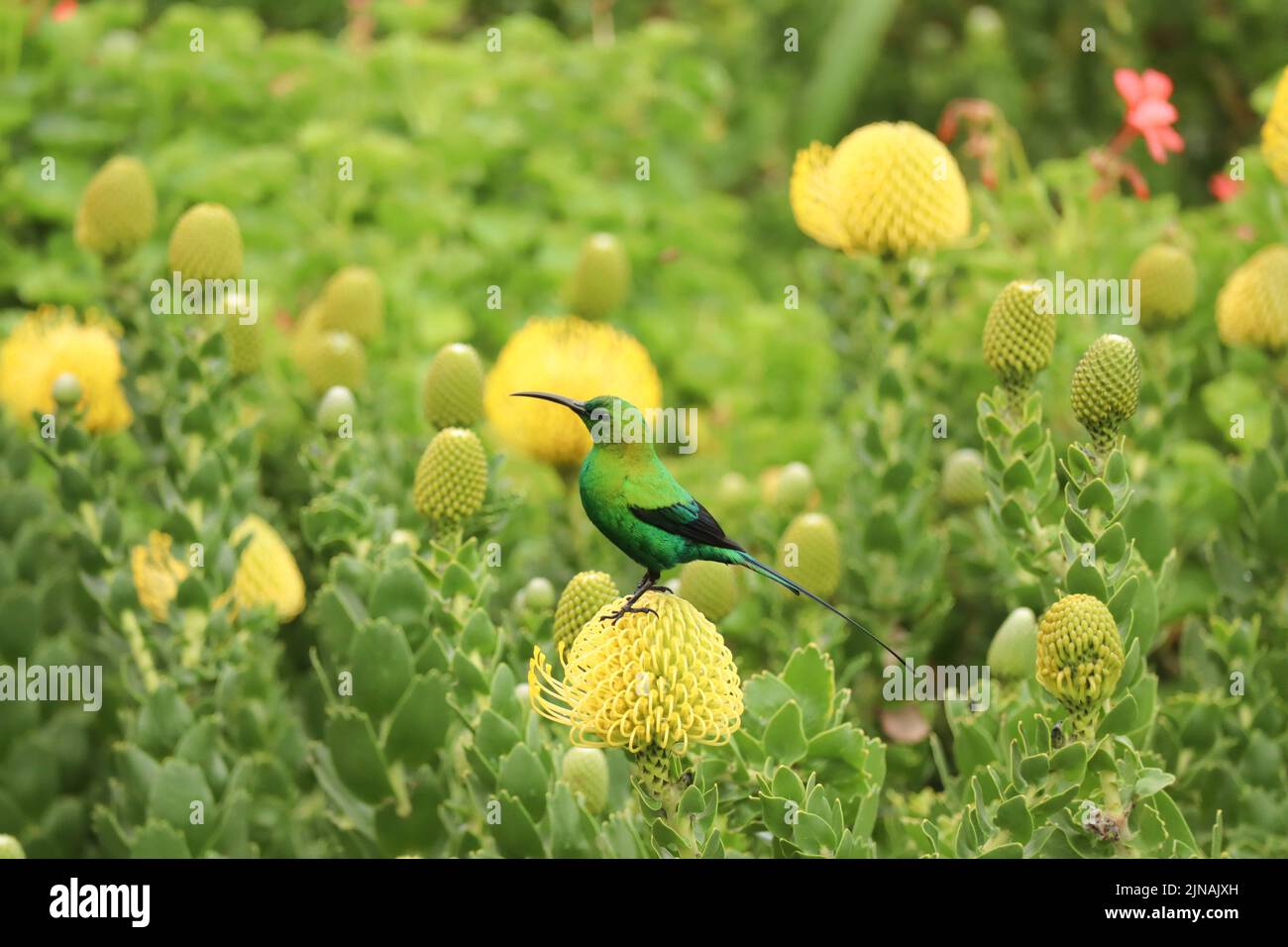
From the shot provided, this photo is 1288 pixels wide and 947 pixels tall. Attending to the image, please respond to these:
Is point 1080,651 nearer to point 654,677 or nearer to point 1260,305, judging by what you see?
point 654,677

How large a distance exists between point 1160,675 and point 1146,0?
317 cm

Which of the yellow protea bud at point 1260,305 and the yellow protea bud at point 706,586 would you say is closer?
the yellow protea bud at point 706,586

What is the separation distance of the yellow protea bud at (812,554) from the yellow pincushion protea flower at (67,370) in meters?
1.27

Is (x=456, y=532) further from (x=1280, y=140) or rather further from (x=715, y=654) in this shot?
(x=1280, y=140)

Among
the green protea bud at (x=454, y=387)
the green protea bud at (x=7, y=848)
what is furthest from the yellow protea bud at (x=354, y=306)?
the green protea bud at (x=7, y=848)

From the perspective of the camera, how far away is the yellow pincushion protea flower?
2.86m

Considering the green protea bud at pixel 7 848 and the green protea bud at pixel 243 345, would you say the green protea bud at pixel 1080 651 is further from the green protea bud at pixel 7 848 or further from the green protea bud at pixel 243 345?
the green protea bud at pixel 243 345

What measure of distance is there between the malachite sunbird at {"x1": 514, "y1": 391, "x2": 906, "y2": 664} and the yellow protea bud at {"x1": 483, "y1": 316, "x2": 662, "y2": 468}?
877mm

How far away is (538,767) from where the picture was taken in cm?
206

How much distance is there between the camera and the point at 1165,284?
8.86ft

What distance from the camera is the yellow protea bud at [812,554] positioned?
2.59 m

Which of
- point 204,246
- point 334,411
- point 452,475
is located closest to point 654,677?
point 452,475

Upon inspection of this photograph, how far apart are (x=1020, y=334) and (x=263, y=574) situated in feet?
4.65

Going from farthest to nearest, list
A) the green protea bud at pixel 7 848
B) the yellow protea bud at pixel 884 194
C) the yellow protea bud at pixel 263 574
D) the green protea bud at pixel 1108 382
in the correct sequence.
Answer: the yellow protea bud at pixel 263 574 → the yellow protea bud at pixel 884 194 → the green protea bud at pixel 7 848 → the green protea bud at pixel 1108 382
